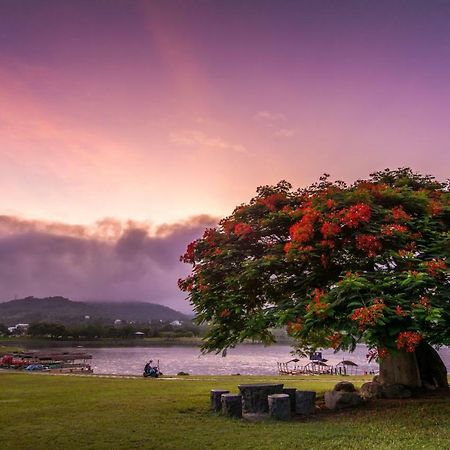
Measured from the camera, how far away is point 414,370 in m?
Result: 18.5

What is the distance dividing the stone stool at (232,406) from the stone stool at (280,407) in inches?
40.6

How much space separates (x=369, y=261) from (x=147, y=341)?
19042 cm

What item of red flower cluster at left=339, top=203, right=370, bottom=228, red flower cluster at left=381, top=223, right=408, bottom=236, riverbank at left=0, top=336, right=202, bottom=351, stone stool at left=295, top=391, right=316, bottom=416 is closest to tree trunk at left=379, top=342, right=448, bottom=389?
stone stool at left=295, top=391, right=316, bottom=416

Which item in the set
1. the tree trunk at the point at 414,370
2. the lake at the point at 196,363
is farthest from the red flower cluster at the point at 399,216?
the lake at the point at 196,363

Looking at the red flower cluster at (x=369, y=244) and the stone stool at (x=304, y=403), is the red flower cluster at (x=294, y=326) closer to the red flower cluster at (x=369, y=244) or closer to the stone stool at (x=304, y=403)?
the red flower cluster at (x=369, y=244)

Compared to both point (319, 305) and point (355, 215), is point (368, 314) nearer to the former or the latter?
point (319, 305)

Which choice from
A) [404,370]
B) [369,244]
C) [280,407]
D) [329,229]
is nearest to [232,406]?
[280,407]

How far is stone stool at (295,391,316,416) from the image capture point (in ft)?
53.9

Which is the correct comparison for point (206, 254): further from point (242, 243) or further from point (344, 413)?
point (344, 413)

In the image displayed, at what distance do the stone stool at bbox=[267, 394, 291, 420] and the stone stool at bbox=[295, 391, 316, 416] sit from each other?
0.83m

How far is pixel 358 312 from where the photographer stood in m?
12.5

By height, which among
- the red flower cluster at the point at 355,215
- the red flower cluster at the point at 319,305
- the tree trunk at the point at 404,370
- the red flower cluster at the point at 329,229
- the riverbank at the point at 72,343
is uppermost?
the riverbank at the point at 72,343

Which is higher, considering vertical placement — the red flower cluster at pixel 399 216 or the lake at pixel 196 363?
the red flower cluster at pixel 399 216

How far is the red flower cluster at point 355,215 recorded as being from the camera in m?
14.6
